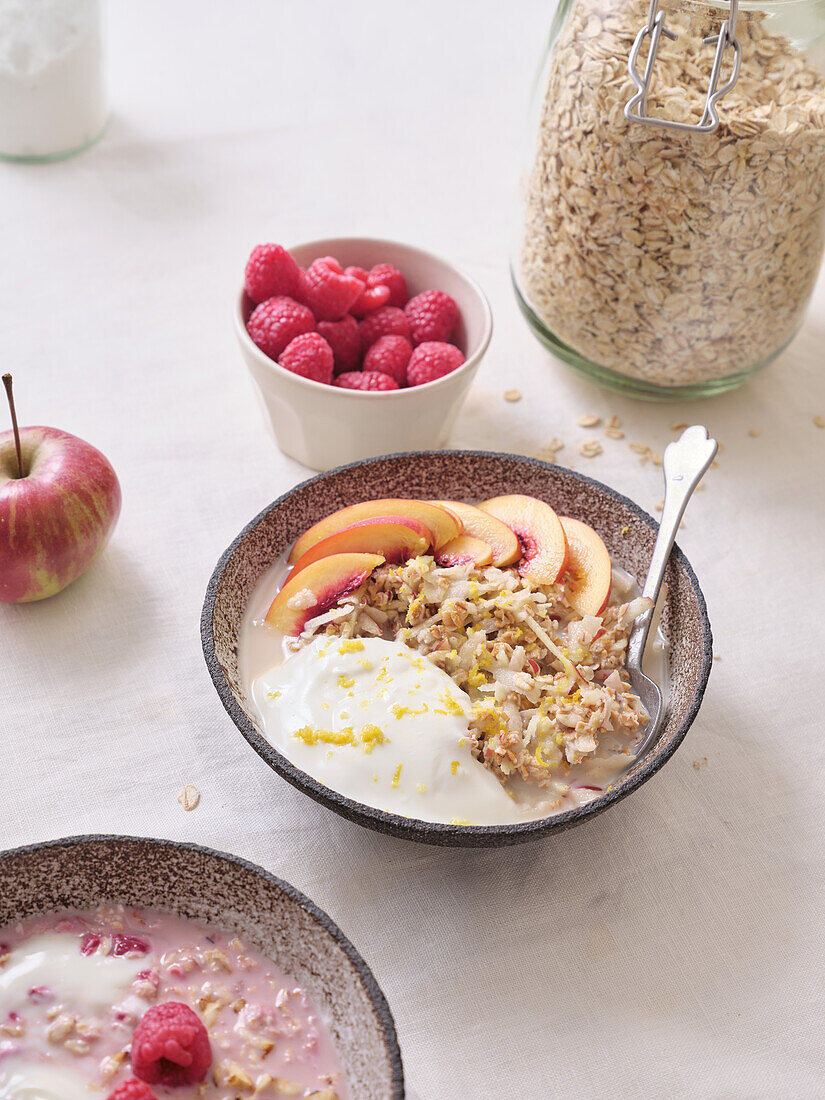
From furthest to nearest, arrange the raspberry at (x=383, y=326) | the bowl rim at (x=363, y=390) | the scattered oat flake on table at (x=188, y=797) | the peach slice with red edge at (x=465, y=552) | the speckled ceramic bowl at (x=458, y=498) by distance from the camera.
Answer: the raspberry at (x=383, y=326), the bowl rim at (x=363, y=390), the peach slice with red edge at (x=465, y=552), the scattered oat flake on table at (x=188, y=797), the speckled ceramic bowl at (x=458, y=498)

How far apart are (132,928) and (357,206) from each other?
128 cm

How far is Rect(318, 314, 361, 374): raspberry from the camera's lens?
4.26ft

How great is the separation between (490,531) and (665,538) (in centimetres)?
18

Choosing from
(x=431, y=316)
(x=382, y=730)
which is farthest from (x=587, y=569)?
(x=431, y=316)

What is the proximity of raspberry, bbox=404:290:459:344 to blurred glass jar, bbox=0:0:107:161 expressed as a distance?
0.73m

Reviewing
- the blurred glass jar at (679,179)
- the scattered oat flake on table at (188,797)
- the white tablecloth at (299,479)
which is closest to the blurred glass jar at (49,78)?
the white tablecloth at (299,479)

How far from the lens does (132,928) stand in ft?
2.59

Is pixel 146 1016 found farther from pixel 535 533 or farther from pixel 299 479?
pixel 299 479

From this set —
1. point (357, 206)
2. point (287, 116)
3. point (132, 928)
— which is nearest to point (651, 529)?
point (132, 928)

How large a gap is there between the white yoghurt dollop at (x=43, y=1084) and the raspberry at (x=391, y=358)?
2.71 ft

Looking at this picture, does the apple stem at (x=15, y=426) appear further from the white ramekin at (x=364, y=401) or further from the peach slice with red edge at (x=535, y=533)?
the peach slice with red edge at (x=535, y=533)

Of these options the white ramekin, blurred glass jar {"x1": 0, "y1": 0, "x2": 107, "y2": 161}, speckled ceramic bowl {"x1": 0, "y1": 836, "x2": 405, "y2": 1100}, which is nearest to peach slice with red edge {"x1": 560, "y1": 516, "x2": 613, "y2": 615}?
the white ramekin

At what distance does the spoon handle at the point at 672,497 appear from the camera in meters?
1.04

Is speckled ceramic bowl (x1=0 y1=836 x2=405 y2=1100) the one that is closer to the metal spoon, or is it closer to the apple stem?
the metal spoon
